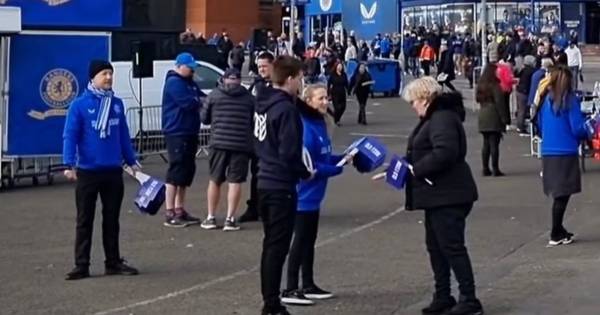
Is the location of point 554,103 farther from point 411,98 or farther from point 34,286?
point 34,286

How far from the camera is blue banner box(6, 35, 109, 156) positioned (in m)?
17.7

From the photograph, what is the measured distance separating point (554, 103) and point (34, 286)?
494cm

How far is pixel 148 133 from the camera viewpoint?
70.1 feet

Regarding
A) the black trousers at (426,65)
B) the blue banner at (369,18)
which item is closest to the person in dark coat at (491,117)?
the black trousers at (426,65)

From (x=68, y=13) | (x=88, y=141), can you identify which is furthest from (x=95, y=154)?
(x=68, y=13)

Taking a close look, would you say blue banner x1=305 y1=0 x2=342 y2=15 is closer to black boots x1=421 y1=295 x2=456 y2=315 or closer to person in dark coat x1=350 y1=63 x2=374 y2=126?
person in dark coat x1=350 y1=63 x2=374 y2=126

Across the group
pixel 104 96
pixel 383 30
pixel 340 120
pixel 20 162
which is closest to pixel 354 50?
pixel 383 30

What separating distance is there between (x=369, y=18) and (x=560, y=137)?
45.8m

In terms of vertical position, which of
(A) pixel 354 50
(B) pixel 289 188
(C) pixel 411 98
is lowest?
(B) pixel 289 188

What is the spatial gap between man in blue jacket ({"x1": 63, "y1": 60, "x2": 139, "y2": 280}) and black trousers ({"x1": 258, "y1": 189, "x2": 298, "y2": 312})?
2.24m

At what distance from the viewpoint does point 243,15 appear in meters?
70.4

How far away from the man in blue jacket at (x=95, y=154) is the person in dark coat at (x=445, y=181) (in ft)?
9.26

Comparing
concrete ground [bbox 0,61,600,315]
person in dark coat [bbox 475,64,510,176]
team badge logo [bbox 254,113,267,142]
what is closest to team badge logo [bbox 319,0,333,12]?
person in dark coat [bbox 475,64,510,176]

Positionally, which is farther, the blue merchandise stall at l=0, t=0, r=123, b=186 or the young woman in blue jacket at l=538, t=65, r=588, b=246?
the blue merchandise stall at l=0, t=0, r=123, b=186
